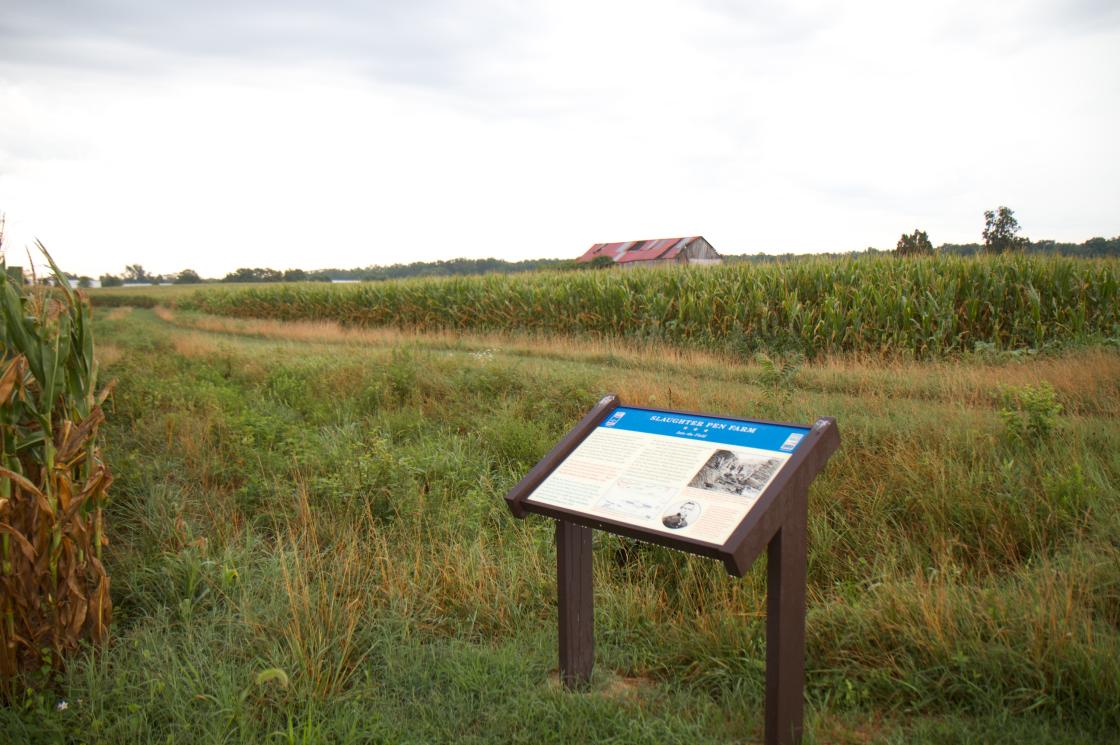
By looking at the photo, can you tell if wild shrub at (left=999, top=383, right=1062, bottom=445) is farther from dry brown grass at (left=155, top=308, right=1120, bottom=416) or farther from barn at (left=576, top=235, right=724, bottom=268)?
barn at (left=576, top=235, right=724, bottom=268)

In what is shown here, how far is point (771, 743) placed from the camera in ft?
9.07

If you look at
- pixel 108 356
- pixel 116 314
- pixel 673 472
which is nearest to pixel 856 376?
pixel 673 472

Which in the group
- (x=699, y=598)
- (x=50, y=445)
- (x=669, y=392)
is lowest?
(x=699, y=598)

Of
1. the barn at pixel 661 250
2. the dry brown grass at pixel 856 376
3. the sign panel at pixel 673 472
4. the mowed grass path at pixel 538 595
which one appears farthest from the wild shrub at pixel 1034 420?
the barn at pixel 661 250

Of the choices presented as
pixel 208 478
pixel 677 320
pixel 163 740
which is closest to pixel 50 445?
pixel 163 740

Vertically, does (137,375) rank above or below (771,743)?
above

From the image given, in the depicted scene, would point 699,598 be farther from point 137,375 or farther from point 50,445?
point 137,375

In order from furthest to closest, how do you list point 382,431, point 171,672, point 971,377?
1. point 971,377
2. point 382,431
3. point 171,672

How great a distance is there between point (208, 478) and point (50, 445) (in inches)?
125

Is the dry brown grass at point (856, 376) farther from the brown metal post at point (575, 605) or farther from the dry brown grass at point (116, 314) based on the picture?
the dry brown grass at point (116, 314)

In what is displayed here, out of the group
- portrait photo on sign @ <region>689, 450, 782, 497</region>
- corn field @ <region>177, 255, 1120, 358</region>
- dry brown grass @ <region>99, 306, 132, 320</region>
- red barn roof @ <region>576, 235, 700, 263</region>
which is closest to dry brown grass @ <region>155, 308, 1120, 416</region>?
corn field @ <region>177, 255, 1120, 358</region>

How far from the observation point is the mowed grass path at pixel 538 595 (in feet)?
9.91

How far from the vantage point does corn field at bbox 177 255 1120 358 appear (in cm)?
1335

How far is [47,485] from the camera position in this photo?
11.2ft
